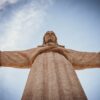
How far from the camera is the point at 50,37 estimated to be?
7043mm

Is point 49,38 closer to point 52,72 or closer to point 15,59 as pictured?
point 15,59

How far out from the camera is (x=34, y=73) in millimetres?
5004

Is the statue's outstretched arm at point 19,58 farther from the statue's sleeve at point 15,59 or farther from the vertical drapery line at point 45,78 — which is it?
the vertical drapery line at point 45,78

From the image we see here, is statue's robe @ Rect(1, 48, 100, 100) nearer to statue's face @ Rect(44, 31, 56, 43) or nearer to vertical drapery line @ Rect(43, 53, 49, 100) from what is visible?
vertical drapery line @ Rect(43, 53, 49, 100)

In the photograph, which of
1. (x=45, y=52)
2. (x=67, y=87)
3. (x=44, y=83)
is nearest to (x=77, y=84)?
(x=67, y=87)

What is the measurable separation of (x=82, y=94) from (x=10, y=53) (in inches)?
114

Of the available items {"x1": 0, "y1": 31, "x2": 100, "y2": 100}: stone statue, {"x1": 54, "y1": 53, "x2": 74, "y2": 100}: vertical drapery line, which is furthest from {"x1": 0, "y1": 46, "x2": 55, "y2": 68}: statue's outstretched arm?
{"x1": 54, "y1": 53, "x2": 74, "y2": 100}: vertical drapery line

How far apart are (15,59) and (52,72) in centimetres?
187

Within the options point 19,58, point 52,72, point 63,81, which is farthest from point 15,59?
point 63,81

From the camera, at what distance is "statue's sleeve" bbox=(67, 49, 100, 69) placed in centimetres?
658

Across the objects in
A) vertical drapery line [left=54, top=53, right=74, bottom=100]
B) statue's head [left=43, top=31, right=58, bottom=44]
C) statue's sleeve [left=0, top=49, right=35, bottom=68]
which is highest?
statue's head [left=43, top=31, right=58, bottom=44]

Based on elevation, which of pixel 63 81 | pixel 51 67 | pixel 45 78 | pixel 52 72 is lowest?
pixel 63 81

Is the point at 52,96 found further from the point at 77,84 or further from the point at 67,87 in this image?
the point at 77,84

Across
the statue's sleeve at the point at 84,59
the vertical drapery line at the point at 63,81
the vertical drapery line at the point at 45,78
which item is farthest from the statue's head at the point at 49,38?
the vertical drapery line at the point at 63,81
